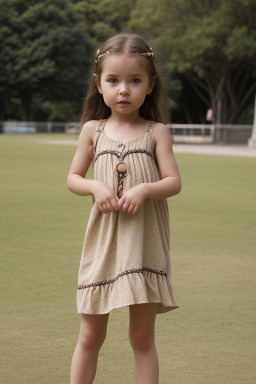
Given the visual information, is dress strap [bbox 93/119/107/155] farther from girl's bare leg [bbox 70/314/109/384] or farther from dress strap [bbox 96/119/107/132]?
girl's bare leg [bbox 70/314/109/384]

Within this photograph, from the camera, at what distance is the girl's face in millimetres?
2951

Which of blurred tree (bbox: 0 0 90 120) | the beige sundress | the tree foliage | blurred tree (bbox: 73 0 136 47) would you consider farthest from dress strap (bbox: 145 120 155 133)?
blurred tree (bbox: 0 0 90 120)

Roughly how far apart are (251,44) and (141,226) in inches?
1506

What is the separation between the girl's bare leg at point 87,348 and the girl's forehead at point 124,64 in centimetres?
97

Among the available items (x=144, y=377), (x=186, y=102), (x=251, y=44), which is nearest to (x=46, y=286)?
(x=144, y=377)

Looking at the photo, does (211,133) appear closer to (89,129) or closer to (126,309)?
(126,309)

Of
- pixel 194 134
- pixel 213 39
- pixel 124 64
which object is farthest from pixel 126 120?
pixel 213 39

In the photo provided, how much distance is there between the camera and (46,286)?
18.1 ft

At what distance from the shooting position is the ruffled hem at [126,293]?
2803 mm

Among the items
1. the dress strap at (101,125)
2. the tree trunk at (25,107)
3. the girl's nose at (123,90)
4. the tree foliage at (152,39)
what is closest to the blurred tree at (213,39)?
the tree foliage at (152,39)

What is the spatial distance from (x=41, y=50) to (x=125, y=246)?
57.0 metres

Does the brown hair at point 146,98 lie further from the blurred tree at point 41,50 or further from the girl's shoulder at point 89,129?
the blurred tree at point 41,50

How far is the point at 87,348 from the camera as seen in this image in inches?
118

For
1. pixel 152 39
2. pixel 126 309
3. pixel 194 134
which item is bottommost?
pixel 126 309
